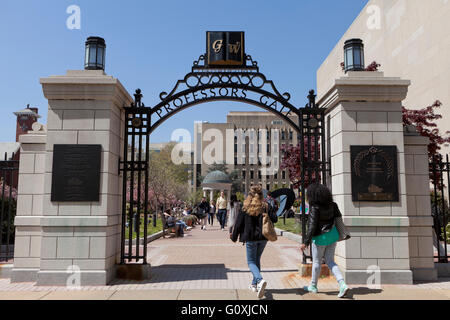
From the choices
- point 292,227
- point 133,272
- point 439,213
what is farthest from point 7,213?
point 292,227

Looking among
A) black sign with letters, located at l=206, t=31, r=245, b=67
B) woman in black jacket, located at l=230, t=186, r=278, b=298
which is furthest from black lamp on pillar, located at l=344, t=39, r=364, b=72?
woman in black jacket, located at l=230, t=186, r=278, b=298

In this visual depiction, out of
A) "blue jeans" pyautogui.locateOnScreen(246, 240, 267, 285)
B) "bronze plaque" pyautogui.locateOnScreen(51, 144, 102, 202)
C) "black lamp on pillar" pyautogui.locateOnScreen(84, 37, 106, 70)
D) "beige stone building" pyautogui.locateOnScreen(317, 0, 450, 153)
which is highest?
"beige stone building" pyautogui.locateOnScreen(317, 0, 450, 153)

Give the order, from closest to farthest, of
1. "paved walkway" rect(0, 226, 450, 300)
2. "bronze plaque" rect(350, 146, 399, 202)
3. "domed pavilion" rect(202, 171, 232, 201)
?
"paved walkway" rect(0, 226, 450, 300), "bronze plaque" rect(350, 146, 399, 202), "domed pavilion" rect(202, 171, 232, 201)

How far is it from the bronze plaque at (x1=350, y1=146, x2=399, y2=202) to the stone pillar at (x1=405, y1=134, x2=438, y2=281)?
0.60 meters

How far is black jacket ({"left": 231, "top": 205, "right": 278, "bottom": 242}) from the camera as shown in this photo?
19.5ft

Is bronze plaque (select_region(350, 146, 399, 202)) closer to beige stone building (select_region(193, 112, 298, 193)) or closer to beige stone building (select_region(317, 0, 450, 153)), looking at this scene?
beige stone building (select_region(317, 0, 450, 153))

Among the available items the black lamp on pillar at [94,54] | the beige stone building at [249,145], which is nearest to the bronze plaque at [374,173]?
the black lamp on pillar at [94,54]

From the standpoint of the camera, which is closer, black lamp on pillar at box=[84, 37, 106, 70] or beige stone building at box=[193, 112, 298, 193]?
black lamp on pillar at box=[84, 37, 106, 70]
